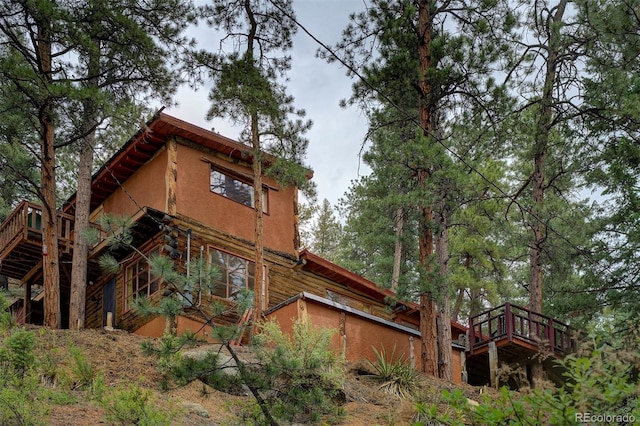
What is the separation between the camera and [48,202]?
53.4 feet

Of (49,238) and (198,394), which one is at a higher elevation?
(49,238)

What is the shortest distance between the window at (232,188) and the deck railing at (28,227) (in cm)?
355

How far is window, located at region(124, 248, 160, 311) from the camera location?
17516 mm

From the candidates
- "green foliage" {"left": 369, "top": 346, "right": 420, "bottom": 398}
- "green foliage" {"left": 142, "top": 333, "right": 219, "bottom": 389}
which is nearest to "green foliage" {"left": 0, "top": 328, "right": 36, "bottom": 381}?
"green foliage" {"left": 142, "top": 333, "right": 219, "bottom": 389}

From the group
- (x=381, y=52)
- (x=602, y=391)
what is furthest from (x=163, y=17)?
(x=602, y=391)

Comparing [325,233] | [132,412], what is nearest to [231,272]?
[132,412]

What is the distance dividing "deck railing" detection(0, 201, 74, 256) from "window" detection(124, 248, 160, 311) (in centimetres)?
158

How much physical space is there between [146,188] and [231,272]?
290cm

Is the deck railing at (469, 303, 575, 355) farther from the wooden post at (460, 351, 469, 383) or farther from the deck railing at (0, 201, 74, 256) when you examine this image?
the deck railing at (0, 201, 74, 256)

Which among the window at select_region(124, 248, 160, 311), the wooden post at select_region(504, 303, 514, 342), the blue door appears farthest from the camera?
the blue door

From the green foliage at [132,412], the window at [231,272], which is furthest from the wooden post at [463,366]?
the green foliage at [132,412]

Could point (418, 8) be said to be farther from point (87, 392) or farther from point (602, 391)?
point (602, 391)

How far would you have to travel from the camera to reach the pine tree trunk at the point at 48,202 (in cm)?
1596

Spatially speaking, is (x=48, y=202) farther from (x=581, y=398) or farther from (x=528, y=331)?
(x=581, y=398)
